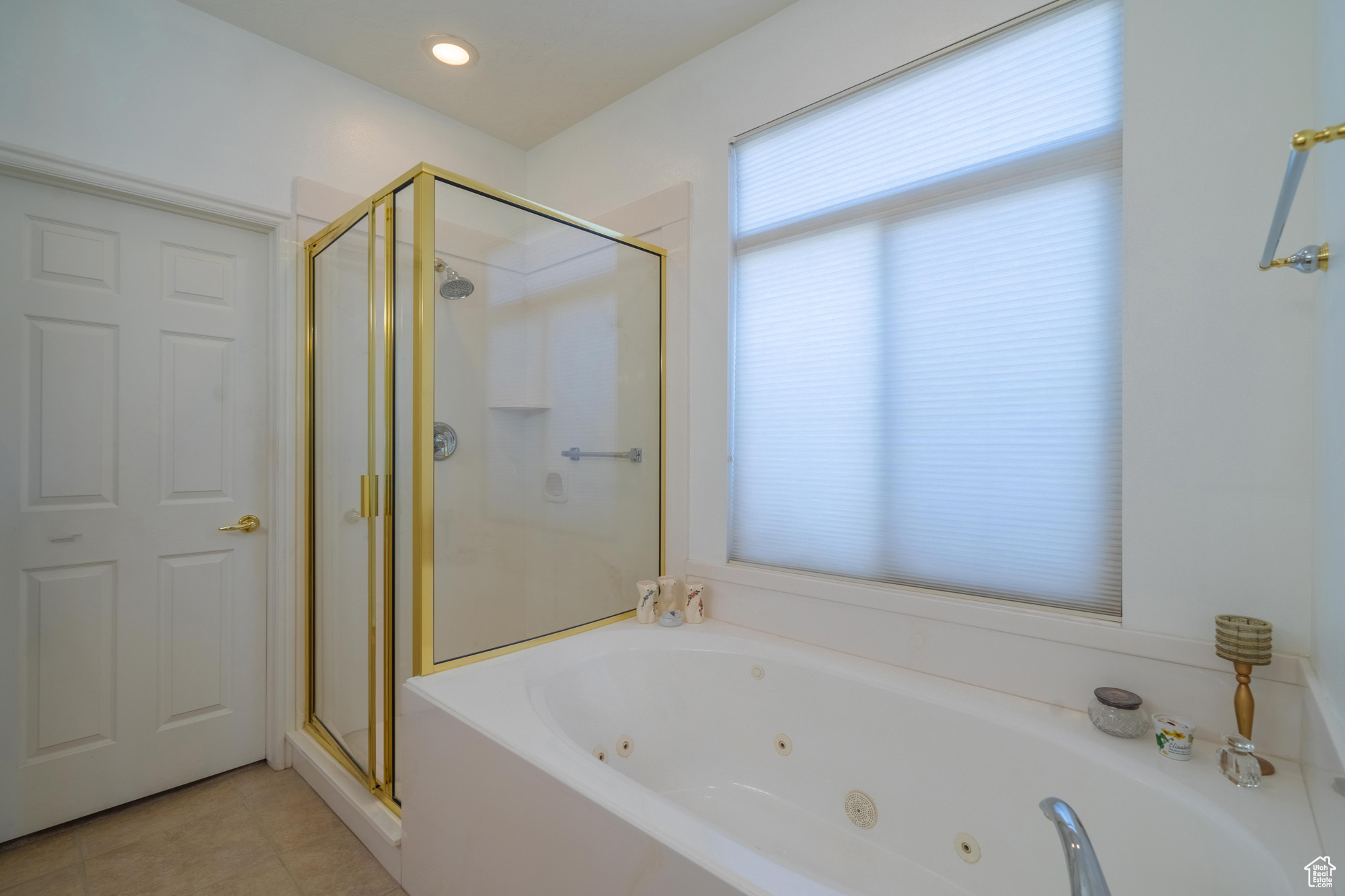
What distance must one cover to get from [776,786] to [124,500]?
7.28ft

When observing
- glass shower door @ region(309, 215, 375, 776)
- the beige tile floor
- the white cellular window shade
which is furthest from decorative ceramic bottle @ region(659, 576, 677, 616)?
the beige tile floor

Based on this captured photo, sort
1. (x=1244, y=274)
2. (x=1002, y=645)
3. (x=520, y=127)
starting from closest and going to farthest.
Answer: (x=1244, y=274)
(x=1002, y=645)
(x=520, y=127)

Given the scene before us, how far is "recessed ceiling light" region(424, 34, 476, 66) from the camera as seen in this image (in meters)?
2.16

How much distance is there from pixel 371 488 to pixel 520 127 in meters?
1.89

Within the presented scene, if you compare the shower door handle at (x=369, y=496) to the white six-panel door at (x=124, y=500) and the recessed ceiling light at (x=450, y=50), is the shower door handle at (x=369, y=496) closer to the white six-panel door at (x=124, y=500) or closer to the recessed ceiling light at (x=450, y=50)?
the white six-panel door at (x=124, y=500)

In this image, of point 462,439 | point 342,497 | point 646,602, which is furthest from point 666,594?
point 342,497

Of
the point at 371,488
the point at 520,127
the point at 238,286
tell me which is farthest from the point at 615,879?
the point at 520,127

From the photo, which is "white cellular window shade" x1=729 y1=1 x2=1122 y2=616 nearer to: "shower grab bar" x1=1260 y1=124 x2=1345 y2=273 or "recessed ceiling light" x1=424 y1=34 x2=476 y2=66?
"shower grab bar" x1=1260 y1=124 x2=1345 y2=273

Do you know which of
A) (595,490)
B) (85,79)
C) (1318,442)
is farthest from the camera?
(595,490)

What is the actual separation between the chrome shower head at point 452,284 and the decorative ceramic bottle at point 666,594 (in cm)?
116

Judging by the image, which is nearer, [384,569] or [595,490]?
[384,569]

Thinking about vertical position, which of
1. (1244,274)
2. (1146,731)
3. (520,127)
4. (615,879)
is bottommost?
(615,879)

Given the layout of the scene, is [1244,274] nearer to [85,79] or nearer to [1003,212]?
[1003,212]

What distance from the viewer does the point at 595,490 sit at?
2.15m
